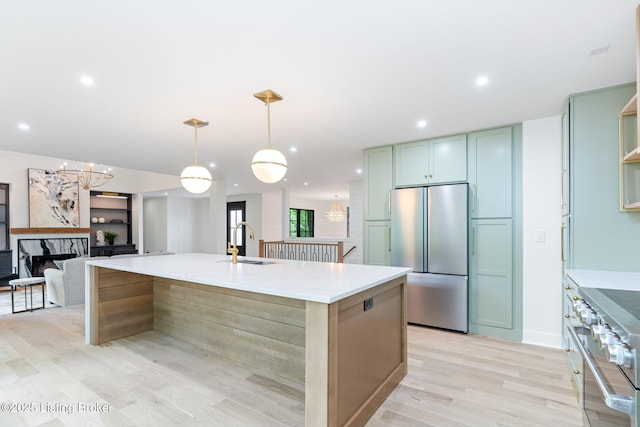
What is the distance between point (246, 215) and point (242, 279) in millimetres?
8789

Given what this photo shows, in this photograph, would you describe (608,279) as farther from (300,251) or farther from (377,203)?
(300,251)

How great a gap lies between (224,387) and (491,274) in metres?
3.02

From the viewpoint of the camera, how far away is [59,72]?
2.33m

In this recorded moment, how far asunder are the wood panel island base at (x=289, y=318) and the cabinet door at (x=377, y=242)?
5.62 feet

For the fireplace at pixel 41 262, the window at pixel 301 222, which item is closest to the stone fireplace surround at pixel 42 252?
the fireplace at pixel 41 262

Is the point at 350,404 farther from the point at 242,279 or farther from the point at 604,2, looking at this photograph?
the point at 604,2

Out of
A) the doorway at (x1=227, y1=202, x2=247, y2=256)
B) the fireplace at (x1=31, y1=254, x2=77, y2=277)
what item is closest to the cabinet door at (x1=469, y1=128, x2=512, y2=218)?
the doorway at (x1=227, y1=202, x2=247, y2=256)

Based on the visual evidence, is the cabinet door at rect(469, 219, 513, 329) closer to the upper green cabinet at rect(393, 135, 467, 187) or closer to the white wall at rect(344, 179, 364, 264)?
the upper green cabinet at rect(393, 135, 467, 187)

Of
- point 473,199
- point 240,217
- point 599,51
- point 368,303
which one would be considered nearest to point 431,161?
point 473,199

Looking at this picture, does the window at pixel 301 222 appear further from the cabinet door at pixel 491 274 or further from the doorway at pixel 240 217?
the cabinet door at pixel 491 274

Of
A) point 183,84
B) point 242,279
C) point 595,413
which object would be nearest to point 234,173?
point 183,84

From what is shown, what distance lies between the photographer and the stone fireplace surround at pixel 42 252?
6.91 m

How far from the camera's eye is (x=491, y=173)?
144 inches

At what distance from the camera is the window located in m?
12.7
